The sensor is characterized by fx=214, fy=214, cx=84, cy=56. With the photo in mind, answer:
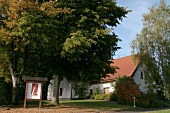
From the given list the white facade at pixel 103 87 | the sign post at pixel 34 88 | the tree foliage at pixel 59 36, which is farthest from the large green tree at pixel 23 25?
the white facade at pixel 103 87

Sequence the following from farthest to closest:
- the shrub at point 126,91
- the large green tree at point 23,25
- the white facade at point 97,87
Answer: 1. the white facade at point 97,87
2. the shrub at point 126,91
3. the large green tree at point 23,25

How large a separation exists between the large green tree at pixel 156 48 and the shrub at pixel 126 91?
10.8 feet

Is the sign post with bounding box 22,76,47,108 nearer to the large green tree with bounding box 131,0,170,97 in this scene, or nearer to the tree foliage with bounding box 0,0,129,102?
the tree foliage with bounding box 0,0,129,102

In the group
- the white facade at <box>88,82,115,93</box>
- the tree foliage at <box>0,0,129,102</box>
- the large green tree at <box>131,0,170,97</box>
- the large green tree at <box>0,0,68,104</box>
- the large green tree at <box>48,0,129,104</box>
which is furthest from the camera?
the white facade at <box>88,82,115,93</box>

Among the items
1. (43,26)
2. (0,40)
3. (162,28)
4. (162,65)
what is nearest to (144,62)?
(162,65)

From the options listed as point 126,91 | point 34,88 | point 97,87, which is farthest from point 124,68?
point 34,88

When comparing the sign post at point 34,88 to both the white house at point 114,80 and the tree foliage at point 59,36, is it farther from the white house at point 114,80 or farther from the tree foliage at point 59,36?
the white house at point 114,80

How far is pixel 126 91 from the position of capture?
25.3 meters

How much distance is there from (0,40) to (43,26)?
3583mm

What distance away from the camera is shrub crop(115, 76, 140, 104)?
2516cm

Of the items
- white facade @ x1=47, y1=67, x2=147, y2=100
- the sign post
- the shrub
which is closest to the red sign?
the sign post

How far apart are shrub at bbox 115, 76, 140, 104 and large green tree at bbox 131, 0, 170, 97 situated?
3287 millimetres

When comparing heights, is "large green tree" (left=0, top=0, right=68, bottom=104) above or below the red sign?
above

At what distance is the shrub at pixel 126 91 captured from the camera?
25156mm
